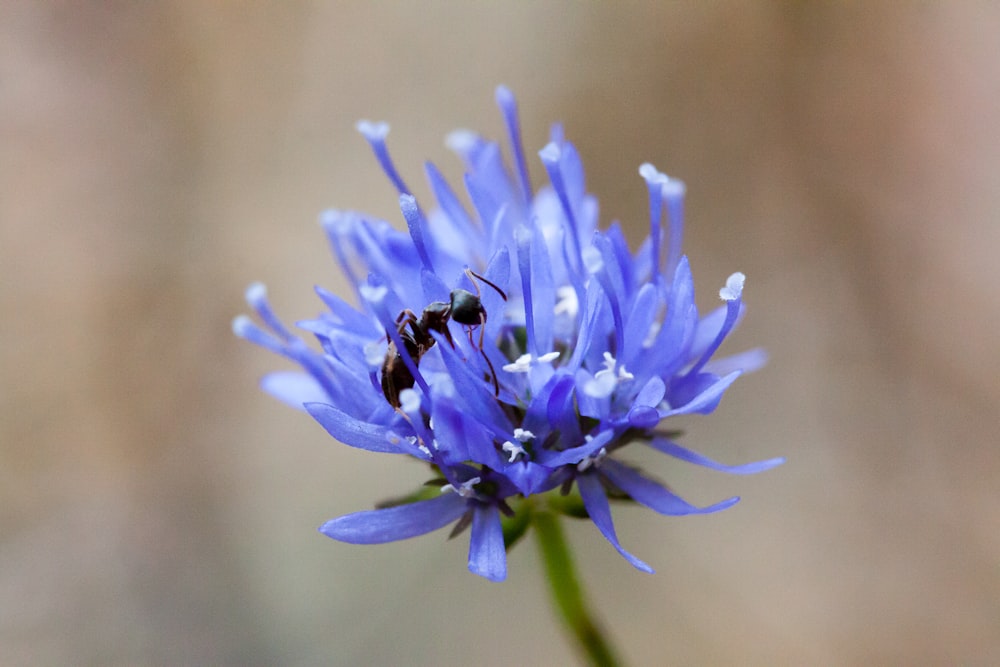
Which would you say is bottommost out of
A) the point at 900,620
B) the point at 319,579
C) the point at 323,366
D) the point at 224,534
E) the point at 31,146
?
the point at 900,620

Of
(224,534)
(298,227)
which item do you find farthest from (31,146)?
(224,534)

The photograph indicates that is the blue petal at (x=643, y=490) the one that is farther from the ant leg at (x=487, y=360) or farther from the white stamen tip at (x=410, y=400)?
the white stamen tip at (x=410, y=400)

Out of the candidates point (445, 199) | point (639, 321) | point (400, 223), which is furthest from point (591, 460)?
point (400, 223)

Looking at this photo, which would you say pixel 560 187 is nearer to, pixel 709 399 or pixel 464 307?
pixel 464 307

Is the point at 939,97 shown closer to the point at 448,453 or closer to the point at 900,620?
the point at 900,620

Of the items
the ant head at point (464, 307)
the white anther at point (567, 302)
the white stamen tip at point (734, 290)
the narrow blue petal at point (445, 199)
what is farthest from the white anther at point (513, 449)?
the narrow blue petal at point (445, 199)

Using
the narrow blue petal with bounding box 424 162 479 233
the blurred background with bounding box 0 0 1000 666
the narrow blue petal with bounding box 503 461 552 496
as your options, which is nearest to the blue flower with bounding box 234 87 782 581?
the narrow blue petal with bounding box 503 461 552 496
